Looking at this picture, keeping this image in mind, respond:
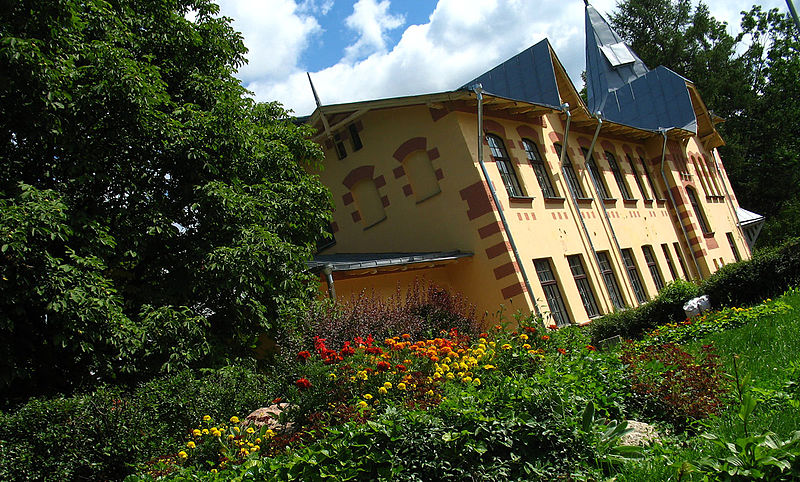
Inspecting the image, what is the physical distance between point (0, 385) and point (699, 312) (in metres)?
12.9

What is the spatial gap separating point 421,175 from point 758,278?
8078 mm

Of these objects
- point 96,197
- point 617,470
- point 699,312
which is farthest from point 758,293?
point 96,197

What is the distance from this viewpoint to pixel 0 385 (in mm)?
7594

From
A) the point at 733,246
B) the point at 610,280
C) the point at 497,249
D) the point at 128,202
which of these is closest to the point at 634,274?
the point at 610,280

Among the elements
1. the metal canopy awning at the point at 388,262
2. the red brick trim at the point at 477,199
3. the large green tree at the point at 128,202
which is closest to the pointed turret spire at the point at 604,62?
the red brick trim at the point at 477,199

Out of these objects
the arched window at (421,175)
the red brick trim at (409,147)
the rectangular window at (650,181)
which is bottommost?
the rectangular window at (650,181)

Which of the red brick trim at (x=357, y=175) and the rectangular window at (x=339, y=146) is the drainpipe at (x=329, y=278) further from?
the rectangular window at (x=339, y=146)

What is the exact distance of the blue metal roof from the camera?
18250 mm

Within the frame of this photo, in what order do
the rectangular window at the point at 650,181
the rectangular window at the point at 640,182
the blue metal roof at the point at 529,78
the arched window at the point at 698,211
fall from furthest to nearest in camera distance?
the arched window at the point at 698,211 → the rectangular window at the point at 650,181 → the rectangular window at the point at 640,182 → the blue metal roof at the point at 529,78

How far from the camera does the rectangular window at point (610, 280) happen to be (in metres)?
18.1

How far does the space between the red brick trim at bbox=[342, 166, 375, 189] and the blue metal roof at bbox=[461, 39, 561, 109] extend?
13.7ft

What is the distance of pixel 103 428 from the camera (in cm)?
654

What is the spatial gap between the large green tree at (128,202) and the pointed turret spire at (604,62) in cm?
2498

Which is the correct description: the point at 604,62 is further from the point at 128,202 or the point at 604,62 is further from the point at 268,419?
the point at 268,419
